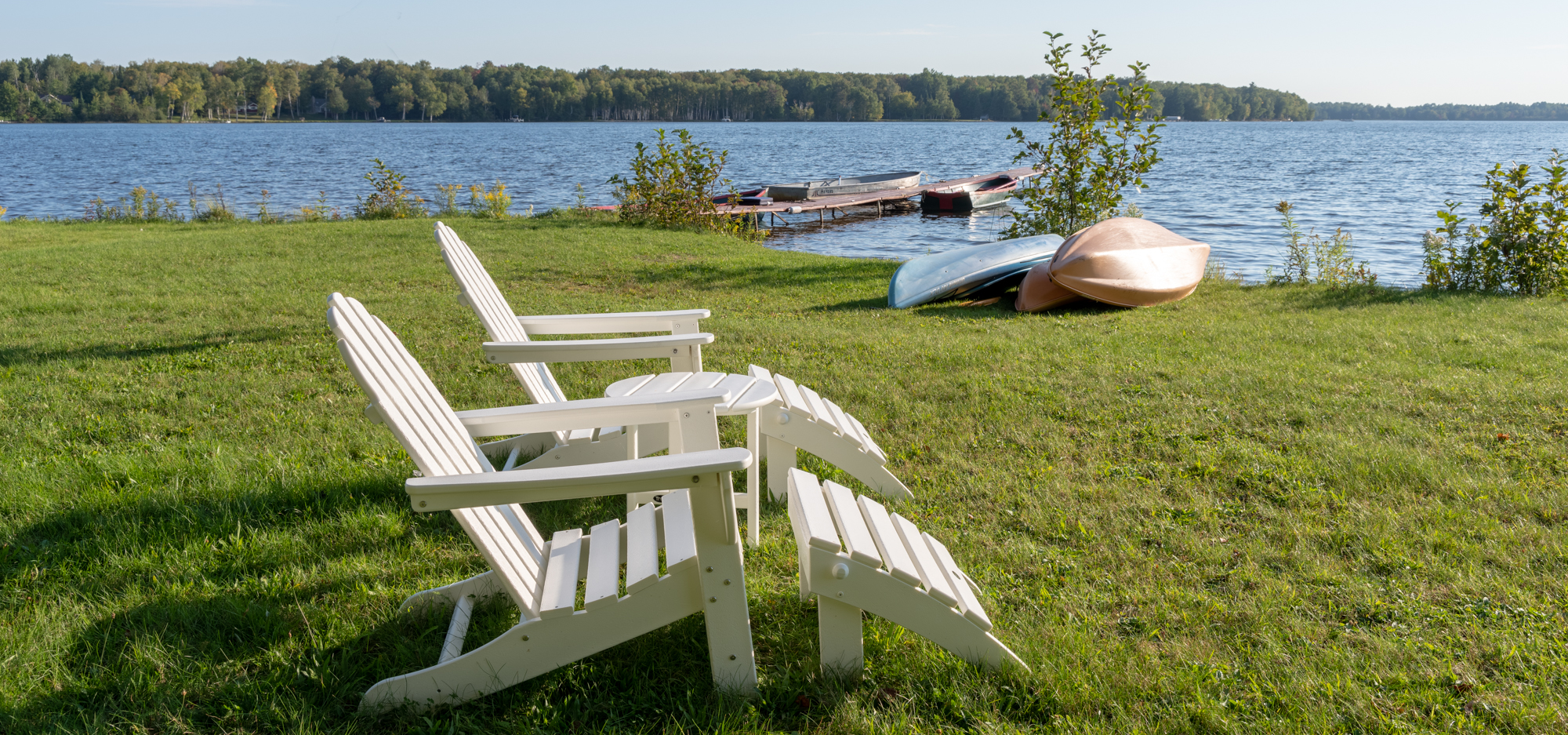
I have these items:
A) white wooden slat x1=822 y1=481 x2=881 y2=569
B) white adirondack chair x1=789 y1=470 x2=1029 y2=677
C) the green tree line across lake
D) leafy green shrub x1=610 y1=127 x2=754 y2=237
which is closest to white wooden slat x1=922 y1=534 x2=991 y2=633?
white adirondack chair x1=789 y1=470 x2=1029 y2=677

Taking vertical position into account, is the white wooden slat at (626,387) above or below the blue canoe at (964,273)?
below

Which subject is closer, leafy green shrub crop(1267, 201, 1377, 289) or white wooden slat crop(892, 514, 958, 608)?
white wooden slat crop(892, 514, 958, 608)

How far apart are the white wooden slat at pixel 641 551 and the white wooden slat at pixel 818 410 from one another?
1107mm

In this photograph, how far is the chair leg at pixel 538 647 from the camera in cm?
224

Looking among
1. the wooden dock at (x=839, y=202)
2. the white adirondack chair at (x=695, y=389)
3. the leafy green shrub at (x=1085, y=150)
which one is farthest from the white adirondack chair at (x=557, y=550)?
the wooden dock at (x=839, y=202)

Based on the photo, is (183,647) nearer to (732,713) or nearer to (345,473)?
(345,473)

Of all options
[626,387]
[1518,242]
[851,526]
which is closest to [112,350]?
[626,387]

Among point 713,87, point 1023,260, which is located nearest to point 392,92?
point 713,87

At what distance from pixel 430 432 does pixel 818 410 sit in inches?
65.4

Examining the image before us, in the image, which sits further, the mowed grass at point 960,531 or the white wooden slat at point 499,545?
the mowed grass at point 960,531

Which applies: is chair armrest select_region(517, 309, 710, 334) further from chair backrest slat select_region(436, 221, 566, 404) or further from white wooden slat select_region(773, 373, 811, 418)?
white wooden slat select_region(773, 373, 811, 418)

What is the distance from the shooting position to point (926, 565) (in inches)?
99.4

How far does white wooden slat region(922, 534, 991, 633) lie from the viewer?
241 cm

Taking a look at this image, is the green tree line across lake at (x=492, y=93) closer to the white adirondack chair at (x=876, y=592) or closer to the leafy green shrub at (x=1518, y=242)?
the leafy green shrub at (x=1518, y=242)
